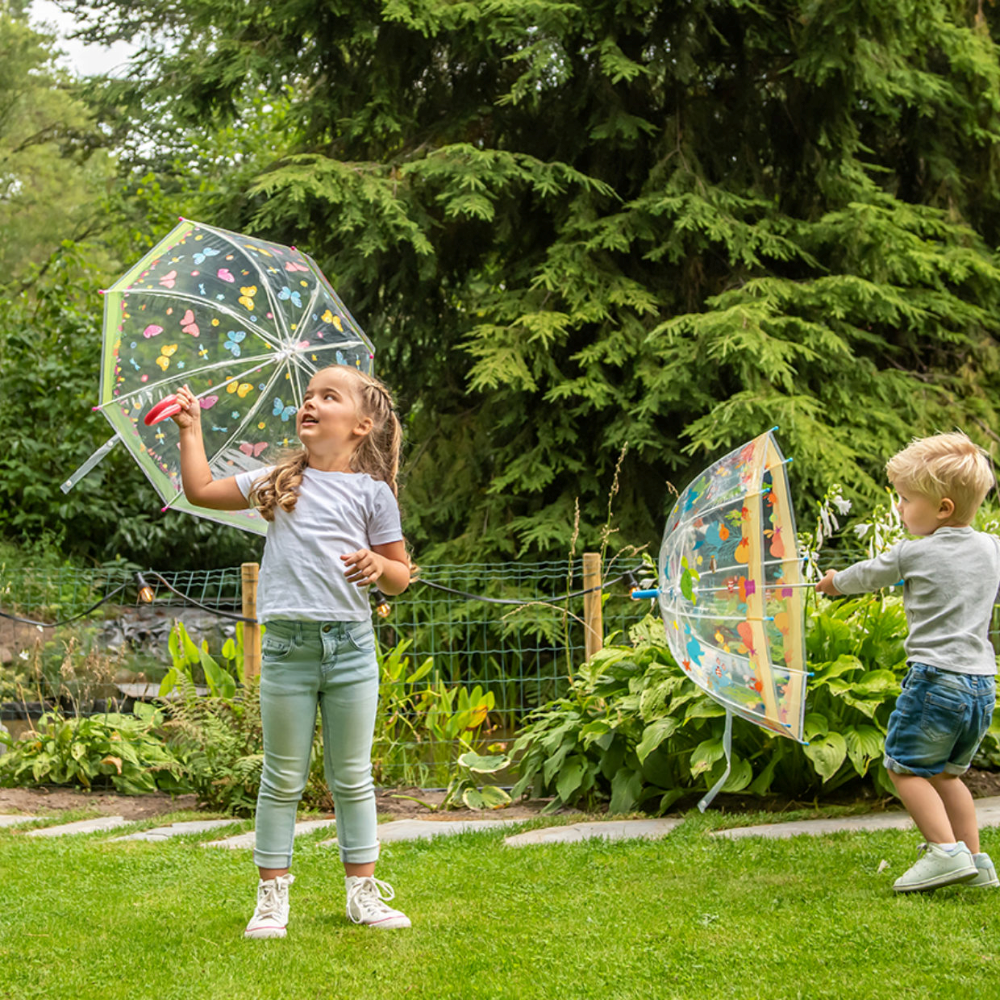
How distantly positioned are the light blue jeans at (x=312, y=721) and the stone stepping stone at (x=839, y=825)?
1.58 meters

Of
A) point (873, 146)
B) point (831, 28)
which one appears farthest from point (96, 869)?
point (873, 146)

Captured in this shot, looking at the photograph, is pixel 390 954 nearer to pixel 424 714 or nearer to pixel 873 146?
pixel 424 714

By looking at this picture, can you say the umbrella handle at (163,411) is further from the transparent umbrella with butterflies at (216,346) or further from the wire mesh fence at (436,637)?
the wire mesh fence at (436,637)

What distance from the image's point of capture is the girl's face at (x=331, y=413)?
304 cm

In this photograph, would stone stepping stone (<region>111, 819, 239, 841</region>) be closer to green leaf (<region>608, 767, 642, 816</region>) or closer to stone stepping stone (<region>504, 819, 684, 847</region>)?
stone stepping stone (<region>504, 819, 684, 847</region>)

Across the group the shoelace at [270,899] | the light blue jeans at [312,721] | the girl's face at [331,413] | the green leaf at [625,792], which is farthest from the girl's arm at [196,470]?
the green leaf at [625,792]

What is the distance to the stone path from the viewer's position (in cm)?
404

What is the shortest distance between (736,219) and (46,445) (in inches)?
260

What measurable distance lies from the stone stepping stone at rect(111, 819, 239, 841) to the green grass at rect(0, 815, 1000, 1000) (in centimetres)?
60

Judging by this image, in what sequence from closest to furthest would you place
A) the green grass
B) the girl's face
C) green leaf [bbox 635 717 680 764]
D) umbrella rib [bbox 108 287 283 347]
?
the green grass < the girl's face < umbrella rib [bbox 108 287 283 347] < green leaf [bbox 635 717 680 764]

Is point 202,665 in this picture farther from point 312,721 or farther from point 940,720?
point 940,720

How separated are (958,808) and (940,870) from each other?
0.19 m

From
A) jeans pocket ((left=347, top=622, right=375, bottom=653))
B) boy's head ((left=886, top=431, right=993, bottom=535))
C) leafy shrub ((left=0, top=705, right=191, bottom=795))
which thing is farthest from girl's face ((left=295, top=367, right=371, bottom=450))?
→ leafy shrub ((left=0, top=705, right=191, bottom=795))

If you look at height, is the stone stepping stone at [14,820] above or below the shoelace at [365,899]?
below
